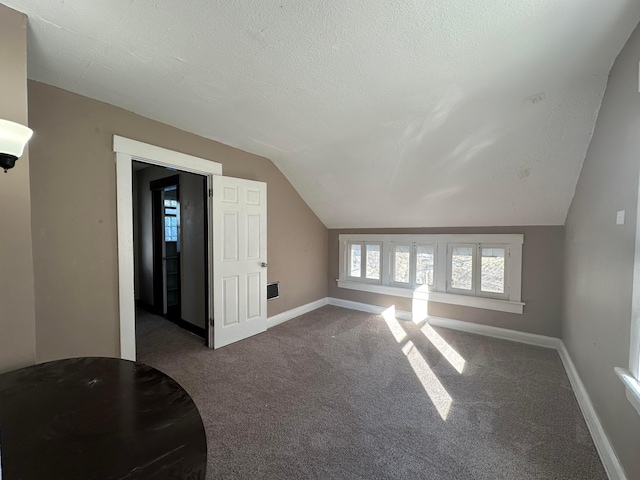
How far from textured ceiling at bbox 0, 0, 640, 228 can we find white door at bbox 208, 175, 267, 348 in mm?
587

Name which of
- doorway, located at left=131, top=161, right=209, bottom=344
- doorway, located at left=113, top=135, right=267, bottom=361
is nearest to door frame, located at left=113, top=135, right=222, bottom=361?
doorway, located at left=113, top=135, right=267, bottom=361

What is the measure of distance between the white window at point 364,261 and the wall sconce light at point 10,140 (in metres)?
3.83

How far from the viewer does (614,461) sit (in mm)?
1444

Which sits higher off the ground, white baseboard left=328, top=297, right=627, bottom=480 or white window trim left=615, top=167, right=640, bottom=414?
white window trim left=615, top=167, right=640, bottom=414

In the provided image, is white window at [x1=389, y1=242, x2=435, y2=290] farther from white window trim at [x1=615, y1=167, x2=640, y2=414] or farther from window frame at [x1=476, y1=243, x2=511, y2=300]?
white window trim at [x1=615, y1=167, x2=640, y2=414]

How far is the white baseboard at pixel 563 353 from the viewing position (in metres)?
1.49

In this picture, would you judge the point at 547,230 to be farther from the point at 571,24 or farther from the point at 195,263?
the point at 195,263

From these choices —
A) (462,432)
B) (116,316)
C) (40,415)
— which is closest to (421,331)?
(462,432)

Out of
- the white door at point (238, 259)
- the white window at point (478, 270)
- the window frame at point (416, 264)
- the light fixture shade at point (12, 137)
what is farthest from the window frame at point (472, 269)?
the light fixture shade at point (12, 137)

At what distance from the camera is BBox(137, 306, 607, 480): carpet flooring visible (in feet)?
5.06

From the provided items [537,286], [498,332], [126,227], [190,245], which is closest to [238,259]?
[190,245]

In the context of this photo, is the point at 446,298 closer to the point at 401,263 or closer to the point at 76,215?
the point at 401,263

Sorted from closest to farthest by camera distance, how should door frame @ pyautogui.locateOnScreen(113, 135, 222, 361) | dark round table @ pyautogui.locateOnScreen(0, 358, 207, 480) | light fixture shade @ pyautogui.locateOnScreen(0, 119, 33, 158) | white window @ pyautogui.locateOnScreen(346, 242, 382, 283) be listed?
dark round table @ pyautogui.locateOnScreen(0, 358, 207, 480) < light fixture shade @ pyautogui.locateOnScreen(0, 119, 33, 158) < door frame @ pyautogui.locateOnScreen(113, 135, 222, 361) < white window @ pyautogui.locateOnScreen(346, 242, 382, 283)

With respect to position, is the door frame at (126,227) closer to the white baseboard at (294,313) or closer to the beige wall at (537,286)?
the white baseboard at (294,313)
